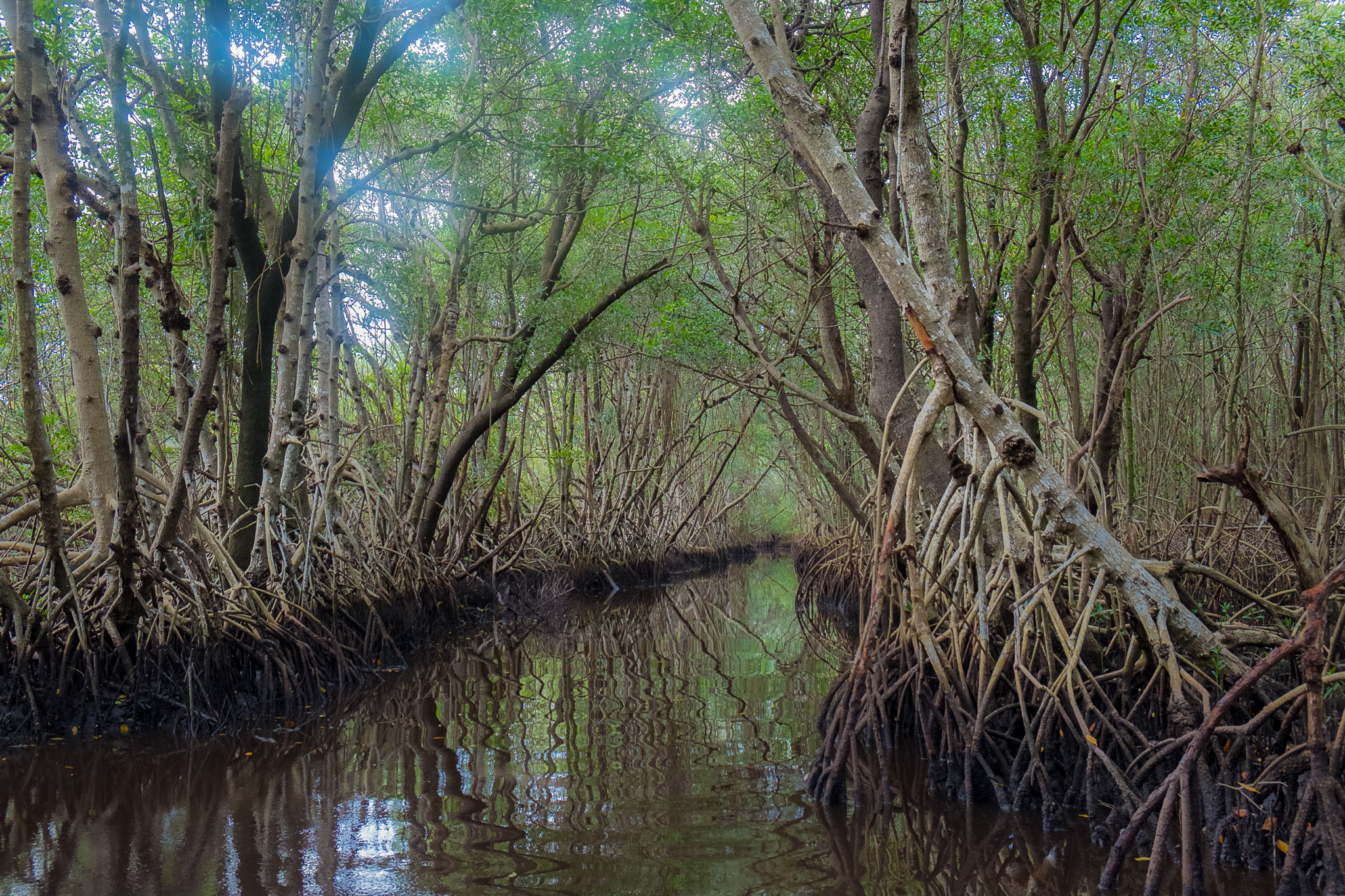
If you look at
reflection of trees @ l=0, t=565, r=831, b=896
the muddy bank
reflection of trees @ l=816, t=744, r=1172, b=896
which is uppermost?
the muddy bank

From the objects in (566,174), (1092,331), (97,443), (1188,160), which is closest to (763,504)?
(1092,331)

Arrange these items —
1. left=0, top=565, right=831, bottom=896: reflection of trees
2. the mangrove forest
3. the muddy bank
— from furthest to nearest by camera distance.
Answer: the muddy bank
the mangrove forest
left=0, top=565, right=831, bottom=896: reflection of trees

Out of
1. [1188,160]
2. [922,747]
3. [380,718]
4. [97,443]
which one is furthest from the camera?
[1188,160]

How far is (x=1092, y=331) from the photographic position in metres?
9.80

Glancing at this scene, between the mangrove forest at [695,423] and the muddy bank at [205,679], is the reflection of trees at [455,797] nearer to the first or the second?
the mangrove forest at [695,423]

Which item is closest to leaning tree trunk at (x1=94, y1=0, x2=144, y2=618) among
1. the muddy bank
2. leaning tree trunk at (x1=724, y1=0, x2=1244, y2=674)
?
the muddy bank

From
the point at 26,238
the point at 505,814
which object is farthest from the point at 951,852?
the point at 26,238

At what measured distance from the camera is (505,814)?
3227 millimetres

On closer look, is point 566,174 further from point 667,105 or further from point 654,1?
point 654,1

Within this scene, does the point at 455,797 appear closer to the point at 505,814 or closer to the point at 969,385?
the point at 505,814

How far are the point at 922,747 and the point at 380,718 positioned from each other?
3.20m

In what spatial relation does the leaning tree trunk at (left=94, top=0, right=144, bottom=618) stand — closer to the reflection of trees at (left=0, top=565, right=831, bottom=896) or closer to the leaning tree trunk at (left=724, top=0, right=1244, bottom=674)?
the reflection of trees at (left=0, top=565, right=831, bottom=896)

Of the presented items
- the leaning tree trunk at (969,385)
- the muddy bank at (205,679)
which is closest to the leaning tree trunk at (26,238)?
the muddy bank at (205,679)

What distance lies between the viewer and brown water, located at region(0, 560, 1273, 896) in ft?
8.66
